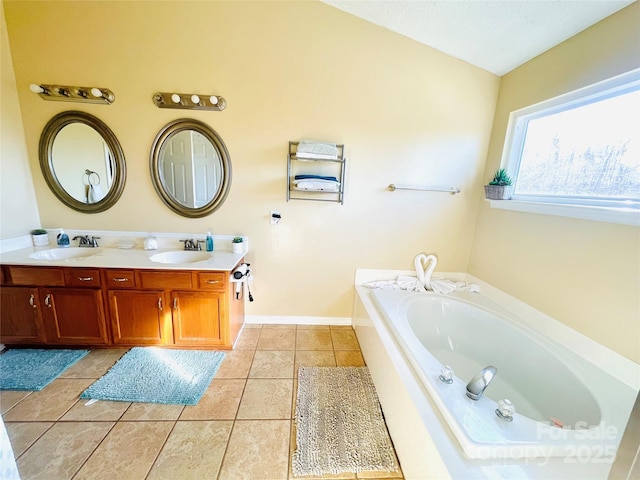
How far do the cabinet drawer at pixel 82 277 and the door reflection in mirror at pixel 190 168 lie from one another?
855mm

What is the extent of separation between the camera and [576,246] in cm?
155

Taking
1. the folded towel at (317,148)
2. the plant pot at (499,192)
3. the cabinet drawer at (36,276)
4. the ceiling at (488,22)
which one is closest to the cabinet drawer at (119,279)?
the cabinet drawer at (36,276)

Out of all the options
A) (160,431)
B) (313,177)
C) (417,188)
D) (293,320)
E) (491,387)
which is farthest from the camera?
(293,320)

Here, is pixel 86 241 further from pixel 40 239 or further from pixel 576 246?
pixel 576 246

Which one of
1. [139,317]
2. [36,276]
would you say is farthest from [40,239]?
[139,317]

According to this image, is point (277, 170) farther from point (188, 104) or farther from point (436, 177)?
point (436, 177)

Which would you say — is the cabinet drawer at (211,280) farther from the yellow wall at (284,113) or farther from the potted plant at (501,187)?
the potted plant at (501,187)

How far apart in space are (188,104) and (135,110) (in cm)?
47

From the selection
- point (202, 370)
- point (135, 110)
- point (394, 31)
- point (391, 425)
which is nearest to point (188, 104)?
point (135, 110)

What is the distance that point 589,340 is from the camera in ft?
4.86

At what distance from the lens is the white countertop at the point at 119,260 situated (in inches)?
74.2

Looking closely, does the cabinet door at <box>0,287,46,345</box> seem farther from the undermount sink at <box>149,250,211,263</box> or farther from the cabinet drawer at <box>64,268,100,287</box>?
the undermount sink at <box>149,250,211,263</box>

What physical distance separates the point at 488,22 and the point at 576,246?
1626 millimetres

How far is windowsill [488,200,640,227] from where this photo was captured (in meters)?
1.30
